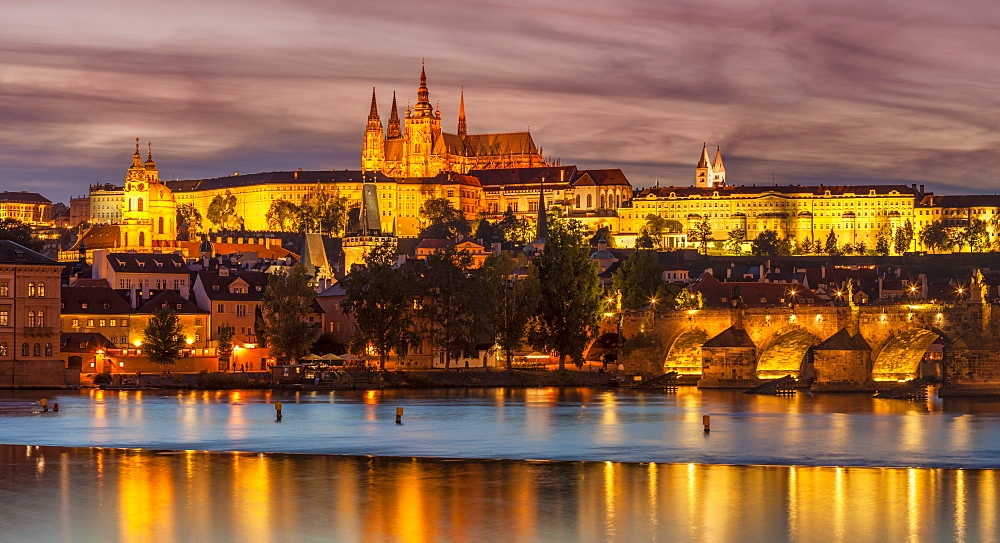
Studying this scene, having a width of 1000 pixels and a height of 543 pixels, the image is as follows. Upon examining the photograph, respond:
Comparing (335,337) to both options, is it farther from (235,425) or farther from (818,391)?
(235,425)

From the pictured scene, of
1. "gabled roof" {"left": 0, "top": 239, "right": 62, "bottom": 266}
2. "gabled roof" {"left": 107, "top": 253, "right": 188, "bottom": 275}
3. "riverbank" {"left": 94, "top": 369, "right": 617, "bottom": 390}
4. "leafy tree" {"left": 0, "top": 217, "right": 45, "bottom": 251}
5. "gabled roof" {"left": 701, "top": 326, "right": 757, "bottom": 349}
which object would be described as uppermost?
"leafy tree" {"left": 0, "top": 217, "right": 45, "bottom": 251}

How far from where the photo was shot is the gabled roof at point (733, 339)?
8719 cm

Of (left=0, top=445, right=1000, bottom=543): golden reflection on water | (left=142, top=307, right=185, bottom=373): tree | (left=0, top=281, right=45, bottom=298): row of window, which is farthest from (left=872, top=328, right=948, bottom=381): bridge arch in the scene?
(left=0, top=281, right=45, bottom=298): row of window

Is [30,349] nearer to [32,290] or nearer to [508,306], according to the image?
[32,290]

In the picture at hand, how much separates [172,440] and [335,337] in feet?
172

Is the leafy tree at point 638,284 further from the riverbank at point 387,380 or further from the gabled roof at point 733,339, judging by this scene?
the gabled roof at point 733,339

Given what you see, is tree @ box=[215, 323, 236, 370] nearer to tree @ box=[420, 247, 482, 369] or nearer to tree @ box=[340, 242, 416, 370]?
tree @ box=[340, 242, 416, 370]

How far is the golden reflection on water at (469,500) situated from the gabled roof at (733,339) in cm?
4454

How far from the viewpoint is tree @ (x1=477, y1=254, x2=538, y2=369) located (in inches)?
3595

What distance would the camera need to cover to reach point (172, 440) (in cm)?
5091

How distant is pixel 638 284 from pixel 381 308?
26.6 metres

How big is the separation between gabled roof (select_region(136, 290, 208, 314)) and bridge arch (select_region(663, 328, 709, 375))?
32506 millimetres

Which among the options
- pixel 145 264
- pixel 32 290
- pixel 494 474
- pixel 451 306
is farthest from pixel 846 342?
pixel 145 264

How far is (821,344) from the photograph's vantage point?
83625 millimetres
